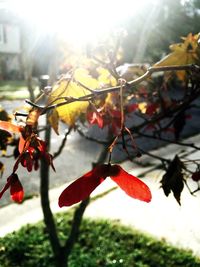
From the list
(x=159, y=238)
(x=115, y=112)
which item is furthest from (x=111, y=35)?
(x=159, y=238)

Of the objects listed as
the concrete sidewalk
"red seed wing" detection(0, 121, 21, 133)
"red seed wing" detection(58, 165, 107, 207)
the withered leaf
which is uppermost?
"red seed wing" detection(0, 121, 21, 133)

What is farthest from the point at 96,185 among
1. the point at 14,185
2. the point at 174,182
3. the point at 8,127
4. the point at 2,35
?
the point at 2,35

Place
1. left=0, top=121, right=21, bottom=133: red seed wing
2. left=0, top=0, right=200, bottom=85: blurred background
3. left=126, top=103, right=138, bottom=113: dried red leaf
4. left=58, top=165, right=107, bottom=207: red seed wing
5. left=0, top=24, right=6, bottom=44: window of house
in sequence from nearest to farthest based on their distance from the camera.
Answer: left=58, top=165, right=107, bottom=207: red seed wing
left=0, top=121, right=21, bottom=133: red seed wing
left=0, top=0, right=200, bottom=85: blurred background
left=126, top=103, right=138, bottom=113: dried red leaf
left=0, top=24, right=6, bottom=44: window of house

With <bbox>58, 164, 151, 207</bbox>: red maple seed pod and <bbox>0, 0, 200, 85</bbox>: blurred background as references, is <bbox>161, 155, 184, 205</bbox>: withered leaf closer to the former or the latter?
<bbox>58, 164, 151, 207</bbox>: red maple seed pod

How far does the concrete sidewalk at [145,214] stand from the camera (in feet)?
12.0

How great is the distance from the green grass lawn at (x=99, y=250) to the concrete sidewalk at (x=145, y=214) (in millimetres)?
161

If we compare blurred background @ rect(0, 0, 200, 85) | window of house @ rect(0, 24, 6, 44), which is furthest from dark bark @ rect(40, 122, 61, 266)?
window of house @ rect(0, 24, 6, 44)

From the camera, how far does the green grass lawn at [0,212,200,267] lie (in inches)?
126

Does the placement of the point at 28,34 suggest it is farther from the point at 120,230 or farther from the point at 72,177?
the point at 72,177

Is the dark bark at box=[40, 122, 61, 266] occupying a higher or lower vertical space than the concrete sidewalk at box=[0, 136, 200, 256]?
higher

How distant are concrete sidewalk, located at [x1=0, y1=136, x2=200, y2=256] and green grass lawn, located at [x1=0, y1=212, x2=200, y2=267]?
0.16 metres

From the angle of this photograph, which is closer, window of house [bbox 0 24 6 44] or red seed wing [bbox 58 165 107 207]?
red seed wing [bbox 58 165 107 207]

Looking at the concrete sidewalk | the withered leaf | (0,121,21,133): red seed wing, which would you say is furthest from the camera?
the concrete sidewalk

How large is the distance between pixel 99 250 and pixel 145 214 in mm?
890
